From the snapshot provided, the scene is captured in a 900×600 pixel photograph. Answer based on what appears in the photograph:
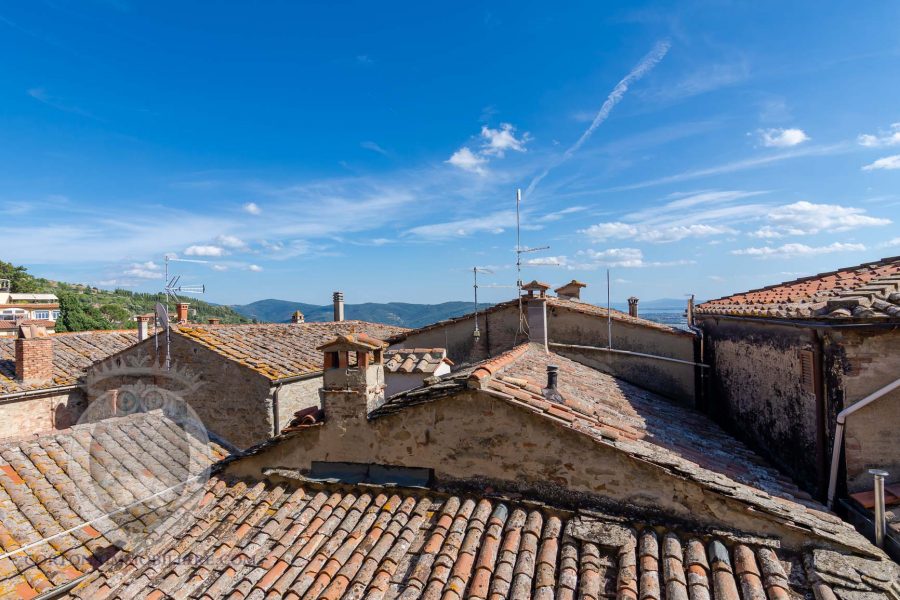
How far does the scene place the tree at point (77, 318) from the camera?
54.3 metres

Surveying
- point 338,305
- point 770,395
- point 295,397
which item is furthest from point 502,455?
point 338,305

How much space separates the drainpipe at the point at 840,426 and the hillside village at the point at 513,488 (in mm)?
24

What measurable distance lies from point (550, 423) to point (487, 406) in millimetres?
791

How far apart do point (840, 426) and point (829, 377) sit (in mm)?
681

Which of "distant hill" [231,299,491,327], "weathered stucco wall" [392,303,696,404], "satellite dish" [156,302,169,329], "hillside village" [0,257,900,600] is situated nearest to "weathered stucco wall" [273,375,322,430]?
"hillside village" [0,257,900,600]

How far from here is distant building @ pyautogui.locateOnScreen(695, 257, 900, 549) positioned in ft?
18.2

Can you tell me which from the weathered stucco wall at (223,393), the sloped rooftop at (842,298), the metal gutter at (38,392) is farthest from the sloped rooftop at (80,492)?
the sloped rooftop at (842,298)

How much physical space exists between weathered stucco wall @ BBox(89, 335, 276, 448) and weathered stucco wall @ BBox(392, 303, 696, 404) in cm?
656

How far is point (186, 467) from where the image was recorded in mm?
9750

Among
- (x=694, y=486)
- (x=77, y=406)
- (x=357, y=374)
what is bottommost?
(x=77, y=406)

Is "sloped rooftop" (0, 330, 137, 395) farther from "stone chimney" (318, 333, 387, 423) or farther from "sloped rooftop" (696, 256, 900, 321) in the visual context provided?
"sloped rooftop" (696, 256, 900, 321)

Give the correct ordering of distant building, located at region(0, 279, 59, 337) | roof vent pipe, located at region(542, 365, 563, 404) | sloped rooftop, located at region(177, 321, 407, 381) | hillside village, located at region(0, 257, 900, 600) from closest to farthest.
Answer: hillside village, located at region(0, 257, 900, 600) < roof vent pipe, located at region(542, 365, 563, 404) < sloped rooftop, located at region(177, 321, 407, 381) < distant building, located at region(0, 279, 59, 337)

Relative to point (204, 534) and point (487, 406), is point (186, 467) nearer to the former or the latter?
point (204, 534)

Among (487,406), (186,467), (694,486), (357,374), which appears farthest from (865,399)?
(186,467)
